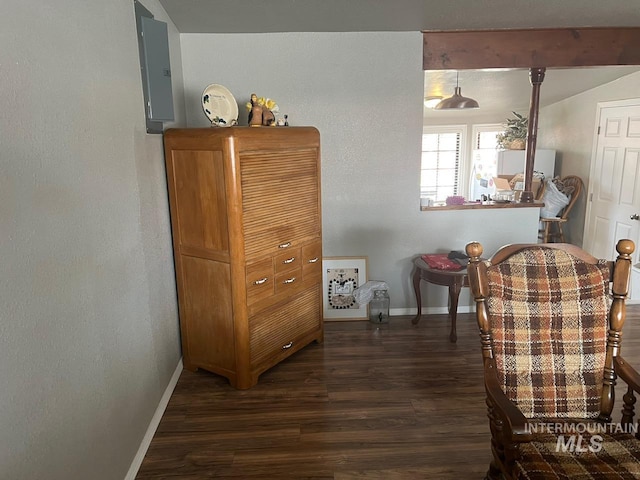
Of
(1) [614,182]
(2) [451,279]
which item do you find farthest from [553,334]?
(1) [614,182]

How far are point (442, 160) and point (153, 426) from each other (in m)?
6.61

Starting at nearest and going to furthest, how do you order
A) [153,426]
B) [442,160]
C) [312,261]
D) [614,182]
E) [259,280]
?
[153,426], [259,280], [312,261], [614,182], [442,160]

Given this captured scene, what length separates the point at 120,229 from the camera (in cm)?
210

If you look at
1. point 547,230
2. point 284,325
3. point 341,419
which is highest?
point 547,230

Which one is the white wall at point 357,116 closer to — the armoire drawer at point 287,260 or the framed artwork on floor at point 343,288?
the framed artwork on floor at point 343,288

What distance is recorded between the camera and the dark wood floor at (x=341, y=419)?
2191mm

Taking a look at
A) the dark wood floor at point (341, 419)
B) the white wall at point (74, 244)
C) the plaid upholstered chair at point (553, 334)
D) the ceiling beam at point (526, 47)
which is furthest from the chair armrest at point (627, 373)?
the ceiling beam at point (526, 47)

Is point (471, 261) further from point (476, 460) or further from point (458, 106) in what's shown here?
point (458, 106)

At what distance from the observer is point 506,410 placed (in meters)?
1.55

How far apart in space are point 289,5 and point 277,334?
6.87ft

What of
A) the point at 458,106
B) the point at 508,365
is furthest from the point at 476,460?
the point at 458,106

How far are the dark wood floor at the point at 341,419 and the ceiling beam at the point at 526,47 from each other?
2.13 meters

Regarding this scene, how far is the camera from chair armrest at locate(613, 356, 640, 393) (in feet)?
5.48

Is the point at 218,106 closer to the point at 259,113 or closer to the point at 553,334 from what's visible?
the point at 259,113
